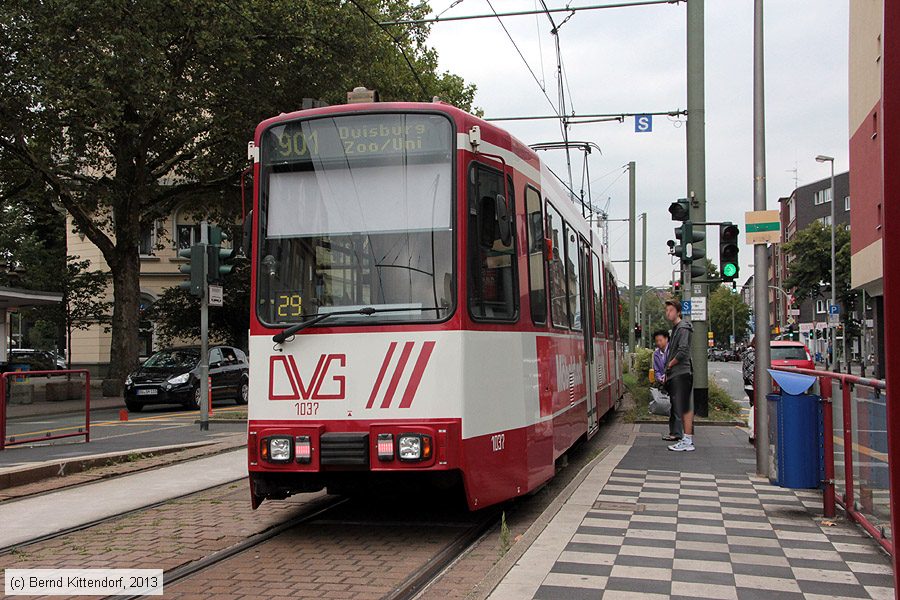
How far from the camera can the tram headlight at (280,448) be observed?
6.61 metres

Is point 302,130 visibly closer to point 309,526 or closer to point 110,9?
point 309,526

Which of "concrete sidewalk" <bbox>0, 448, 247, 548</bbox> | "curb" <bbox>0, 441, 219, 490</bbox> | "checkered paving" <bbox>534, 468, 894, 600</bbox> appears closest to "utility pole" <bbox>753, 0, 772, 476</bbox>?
"checkered paving" <bbox>534, 468, 894, 600</bbox>

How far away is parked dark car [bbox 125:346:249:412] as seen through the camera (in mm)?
23453

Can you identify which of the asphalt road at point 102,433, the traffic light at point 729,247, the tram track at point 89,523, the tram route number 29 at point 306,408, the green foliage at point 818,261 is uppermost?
the green foliage at point 818,261

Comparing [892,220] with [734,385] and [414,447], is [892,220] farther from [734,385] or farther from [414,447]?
[734,385]

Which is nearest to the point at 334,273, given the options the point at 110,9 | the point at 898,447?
the point at 898,447

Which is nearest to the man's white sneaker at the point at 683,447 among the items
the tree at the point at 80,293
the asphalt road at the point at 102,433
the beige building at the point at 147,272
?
the asphalt road at the point at 102,433

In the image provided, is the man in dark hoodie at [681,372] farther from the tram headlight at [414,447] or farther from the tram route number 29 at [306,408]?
the tram route number 29 at [306,408]

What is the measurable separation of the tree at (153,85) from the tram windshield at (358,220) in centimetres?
1638

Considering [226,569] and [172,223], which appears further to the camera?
[172,223]

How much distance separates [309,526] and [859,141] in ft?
107

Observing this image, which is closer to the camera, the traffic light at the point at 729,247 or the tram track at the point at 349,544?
the tram track at the point at 349,544

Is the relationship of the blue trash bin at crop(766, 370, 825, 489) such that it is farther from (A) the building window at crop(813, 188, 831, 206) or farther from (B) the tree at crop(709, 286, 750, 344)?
(B) the tree at crop(709, 286, 750, 344)

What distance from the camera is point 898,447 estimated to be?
1380mm
